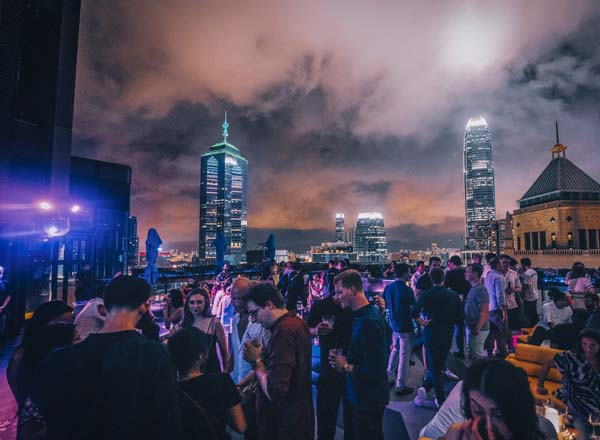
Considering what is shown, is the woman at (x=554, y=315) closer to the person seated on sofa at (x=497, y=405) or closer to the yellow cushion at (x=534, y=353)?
the yellow cushion at (x=534, y=353)

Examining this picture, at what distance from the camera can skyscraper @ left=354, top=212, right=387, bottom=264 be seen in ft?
520

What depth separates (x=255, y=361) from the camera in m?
2.08

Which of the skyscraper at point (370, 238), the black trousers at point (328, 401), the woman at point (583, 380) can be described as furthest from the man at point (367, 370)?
the skyscraper at point (370, 238)

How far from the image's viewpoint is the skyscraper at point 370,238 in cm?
15838

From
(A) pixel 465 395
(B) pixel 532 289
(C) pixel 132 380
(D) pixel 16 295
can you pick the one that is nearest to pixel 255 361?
(C) pixel 132 380

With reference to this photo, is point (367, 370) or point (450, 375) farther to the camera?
point (450, 375)

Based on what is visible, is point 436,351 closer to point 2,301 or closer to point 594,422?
point 594,422

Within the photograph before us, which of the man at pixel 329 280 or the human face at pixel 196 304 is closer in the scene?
the human face at pixel 196 304

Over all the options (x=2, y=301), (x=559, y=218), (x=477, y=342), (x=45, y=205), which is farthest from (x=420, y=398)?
(x=559, y=218)

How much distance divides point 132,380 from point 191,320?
200 centimetres

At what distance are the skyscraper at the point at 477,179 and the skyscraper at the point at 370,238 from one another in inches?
1675

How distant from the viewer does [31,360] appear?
7.06ft

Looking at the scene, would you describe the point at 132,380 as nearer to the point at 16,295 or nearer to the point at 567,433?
the point at 567,433

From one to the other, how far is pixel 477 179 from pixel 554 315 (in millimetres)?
178575
